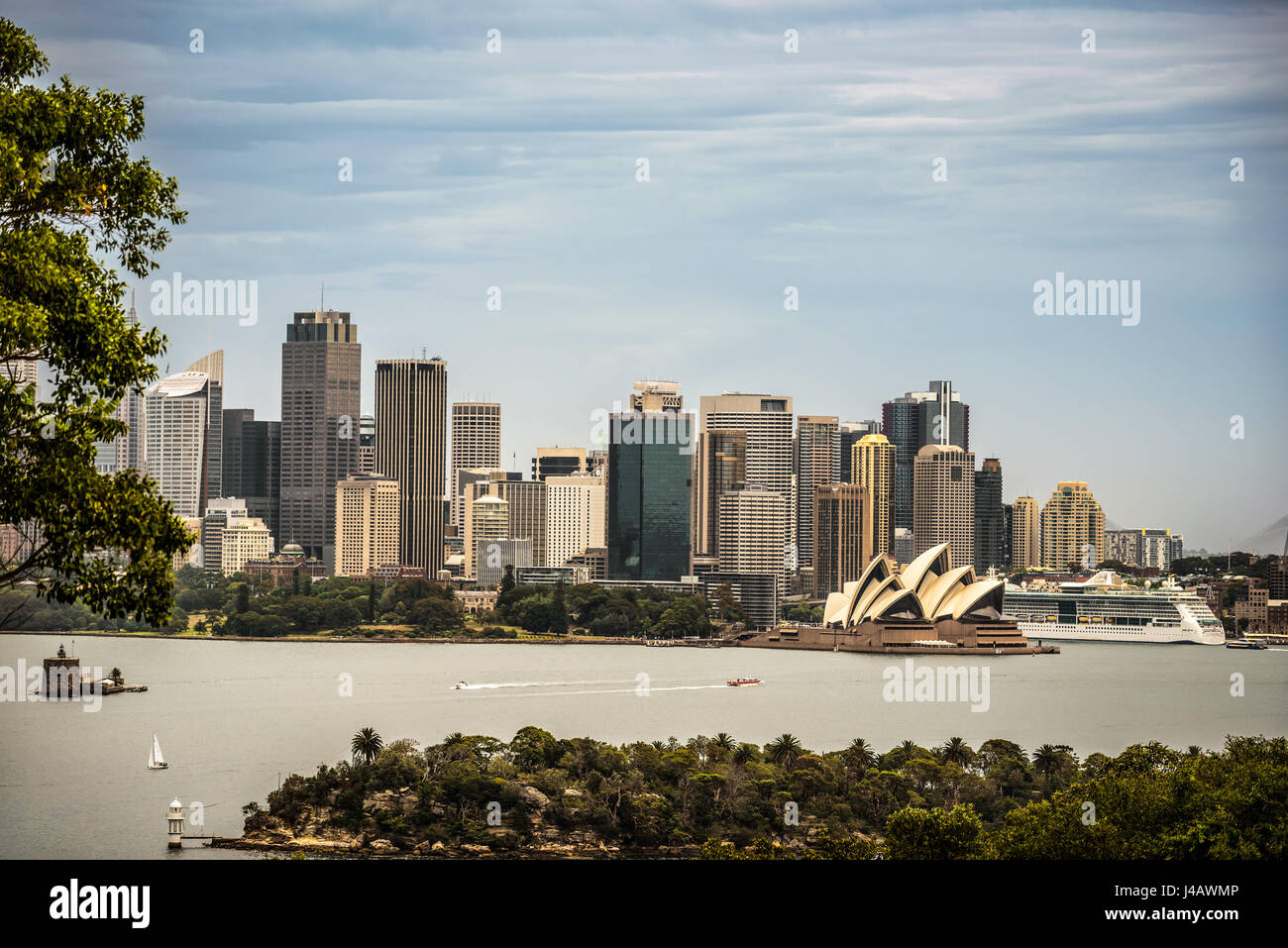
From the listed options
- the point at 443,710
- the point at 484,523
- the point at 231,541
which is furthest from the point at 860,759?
the point at 484,523

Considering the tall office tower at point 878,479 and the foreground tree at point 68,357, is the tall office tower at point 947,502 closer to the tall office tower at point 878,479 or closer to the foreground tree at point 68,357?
the tall office tower at point 878,479

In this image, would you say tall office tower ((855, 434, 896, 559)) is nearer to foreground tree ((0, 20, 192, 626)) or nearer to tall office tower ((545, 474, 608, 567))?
tall office tower ((545, 474, 608, 567))

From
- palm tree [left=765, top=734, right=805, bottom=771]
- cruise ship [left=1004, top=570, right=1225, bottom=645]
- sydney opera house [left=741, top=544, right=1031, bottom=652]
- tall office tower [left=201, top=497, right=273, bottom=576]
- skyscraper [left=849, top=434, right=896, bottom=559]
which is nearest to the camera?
palm tree [left=765, top=734, right=805, bottom=771]

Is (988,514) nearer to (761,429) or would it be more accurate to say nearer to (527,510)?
(761,429)

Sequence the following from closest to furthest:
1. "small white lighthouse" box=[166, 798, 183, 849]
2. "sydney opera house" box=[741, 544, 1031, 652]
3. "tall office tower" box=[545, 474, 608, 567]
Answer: "small white lighthouse" box=[166, 798, 183, 849], "sydney opera house" box=[741, 544, 1031, 652], "tall office tower" box=[545, 474, 608, 567]

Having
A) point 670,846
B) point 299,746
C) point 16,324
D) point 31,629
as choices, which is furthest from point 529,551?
point 16,324

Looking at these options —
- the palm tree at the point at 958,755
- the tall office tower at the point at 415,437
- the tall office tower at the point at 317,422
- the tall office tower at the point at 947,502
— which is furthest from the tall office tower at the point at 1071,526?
the palm tree at the point at 958,755

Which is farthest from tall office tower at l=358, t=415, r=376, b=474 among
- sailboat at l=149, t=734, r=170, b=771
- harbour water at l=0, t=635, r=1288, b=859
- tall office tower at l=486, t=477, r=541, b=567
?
sailboat at l=149, t=734, r=170, b=771

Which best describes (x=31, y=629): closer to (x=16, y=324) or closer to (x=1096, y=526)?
(x=16, y=324)
